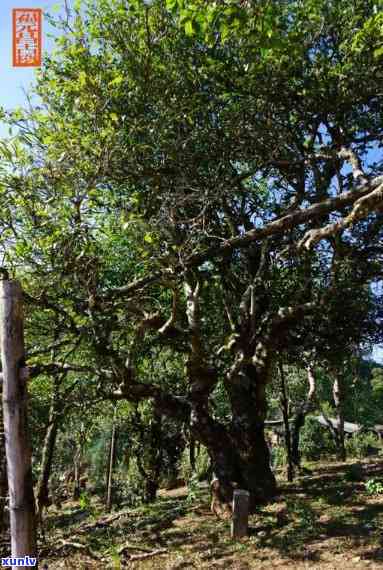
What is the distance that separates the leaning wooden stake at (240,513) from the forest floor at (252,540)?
0.17 meters

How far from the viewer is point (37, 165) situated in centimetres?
705

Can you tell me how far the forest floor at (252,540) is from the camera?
7547 mm

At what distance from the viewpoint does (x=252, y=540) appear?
28.0ft

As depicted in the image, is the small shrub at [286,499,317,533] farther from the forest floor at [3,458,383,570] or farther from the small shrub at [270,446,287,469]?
the small shrub at [270,446,287,469]

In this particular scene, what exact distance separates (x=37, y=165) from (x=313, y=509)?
335 inches

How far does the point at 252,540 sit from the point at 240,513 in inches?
19.1

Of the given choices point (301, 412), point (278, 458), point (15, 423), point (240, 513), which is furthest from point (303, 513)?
point (278, 458)

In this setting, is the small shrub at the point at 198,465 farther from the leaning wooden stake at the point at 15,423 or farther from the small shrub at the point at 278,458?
the leaning wooden stake at the point at 15,423

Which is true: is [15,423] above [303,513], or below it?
above

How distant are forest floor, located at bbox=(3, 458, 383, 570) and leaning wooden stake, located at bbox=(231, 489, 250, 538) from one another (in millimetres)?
170

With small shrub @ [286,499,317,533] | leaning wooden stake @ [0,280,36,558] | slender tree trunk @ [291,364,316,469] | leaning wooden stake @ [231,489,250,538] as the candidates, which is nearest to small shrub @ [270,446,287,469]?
slender tree trunk @ [291,364,316,469]

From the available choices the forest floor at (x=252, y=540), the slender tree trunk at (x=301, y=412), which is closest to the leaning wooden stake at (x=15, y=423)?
the forest floor at (x=252, y=540)

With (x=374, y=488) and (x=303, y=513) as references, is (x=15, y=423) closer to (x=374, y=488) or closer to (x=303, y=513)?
(x=303, y=513)

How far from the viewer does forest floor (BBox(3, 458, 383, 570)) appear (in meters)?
7.55
